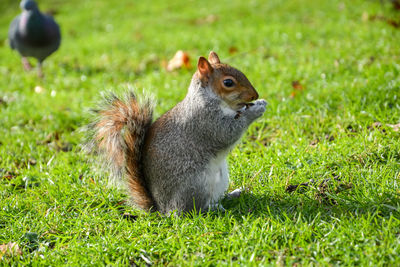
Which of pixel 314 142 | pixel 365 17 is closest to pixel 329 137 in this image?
pixel 314 142

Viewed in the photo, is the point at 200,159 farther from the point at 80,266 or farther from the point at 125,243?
the point at 80,266

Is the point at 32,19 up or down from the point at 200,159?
up

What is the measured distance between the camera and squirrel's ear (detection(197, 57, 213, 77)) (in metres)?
2.08

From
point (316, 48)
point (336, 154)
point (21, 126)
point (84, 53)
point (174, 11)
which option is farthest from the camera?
point (174, 11)

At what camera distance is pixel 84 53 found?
5.63 meters

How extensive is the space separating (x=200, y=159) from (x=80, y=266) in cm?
71

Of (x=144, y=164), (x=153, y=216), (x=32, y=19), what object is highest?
(x=32, y=19)

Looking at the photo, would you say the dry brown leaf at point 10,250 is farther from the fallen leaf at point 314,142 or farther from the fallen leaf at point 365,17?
the fallen leaf at point 365,17

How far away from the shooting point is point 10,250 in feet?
6.44

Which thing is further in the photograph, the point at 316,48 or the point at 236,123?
the point at 316,48

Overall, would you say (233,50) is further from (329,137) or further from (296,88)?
(329,137)

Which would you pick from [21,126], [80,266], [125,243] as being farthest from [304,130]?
[21,126]

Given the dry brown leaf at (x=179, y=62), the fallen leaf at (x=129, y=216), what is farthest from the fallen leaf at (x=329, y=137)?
the dry brown leaf at (x=179, y=62)

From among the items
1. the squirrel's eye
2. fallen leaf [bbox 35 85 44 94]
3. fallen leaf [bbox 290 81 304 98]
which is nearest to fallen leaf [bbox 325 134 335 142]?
fallen leaf [bbox 290 81 304 98]
